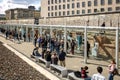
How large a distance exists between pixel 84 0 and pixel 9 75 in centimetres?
6935

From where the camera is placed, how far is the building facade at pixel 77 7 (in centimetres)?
7362

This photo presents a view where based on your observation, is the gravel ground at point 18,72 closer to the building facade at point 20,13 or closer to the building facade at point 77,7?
the building facade at point 77,7

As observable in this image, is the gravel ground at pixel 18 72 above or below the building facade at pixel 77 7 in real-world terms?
below

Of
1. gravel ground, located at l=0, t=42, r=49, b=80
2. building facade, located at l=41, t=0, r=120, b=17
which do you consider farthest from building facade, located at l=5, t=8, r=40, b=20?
gravel ground, located at l=0, t=42, r=49, b=80

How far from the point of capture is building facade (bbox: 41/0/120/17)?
73.6 m

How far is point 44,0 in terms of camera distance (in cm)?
10281

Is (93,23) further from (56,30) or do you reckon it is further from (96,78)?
(96,78)

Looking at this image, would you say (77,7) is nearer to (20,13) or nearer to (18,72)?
(20,13)

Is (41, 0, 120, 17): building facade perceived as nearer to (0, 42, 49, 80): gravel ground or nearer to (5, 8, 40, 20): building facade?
(5, 8, 40, 20): building facade

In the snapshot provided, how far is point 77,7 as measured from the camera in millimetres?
85562

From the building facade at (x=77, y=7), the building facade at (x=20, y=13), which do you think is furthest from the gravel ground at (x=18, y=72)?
the building facade at (x=20, y=13)

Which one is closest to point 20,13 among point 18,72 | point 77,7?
point 77,7

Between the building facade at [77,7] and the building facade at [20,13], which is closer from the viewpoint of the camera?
the building facade at [77,7]

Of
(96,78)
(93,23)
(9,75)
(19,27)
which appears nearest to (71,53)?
(93,23)
